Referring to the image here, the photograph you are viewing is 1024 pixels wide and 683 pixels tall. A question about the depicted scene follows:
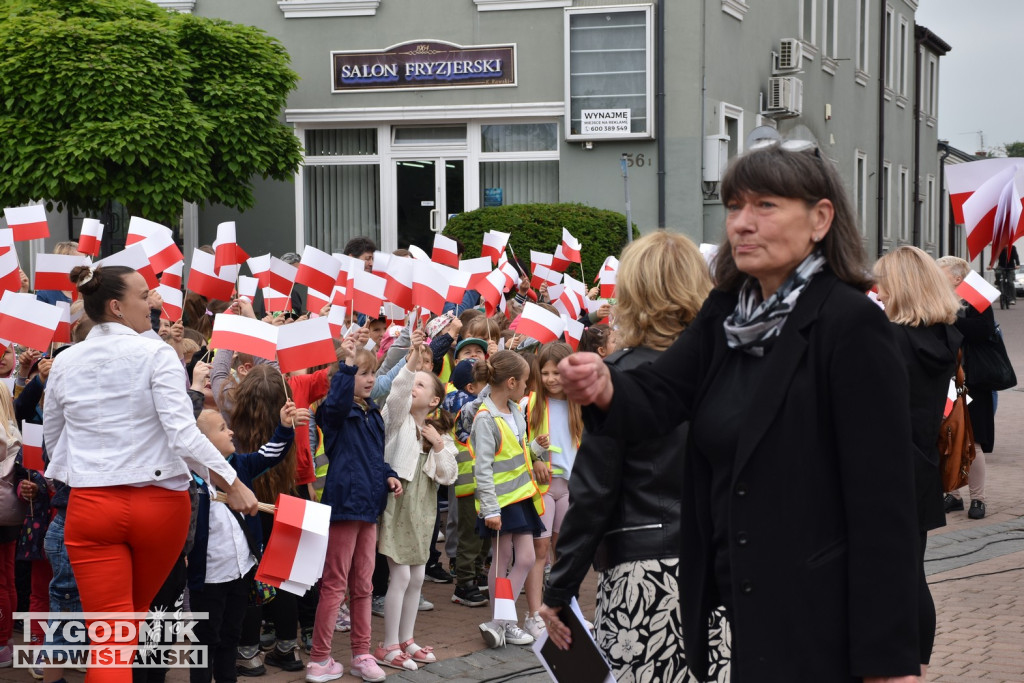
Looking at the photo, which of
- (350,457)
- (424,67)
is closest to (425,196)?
(424,67)

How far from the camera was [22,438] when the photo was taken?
18.8ft

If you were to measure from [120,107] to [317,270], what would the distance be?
336 inches

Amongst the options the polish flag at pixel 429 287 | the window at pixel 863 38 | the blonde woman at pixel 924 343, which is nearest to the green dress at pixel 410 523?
the polish flag at pixel 429 287

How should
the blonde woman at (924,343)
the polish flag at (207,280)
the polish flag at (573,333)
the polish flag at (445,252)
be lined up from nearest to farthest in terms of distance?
the blonde woman at (924,343), the polish flag at (573,333), the polish flag at (207,280), the polish flag at (445,252)

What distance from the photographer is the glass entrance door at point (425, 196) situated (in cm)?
1916

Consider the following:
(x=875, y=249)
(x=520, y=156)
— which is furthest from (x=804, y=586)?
(x=875, y=249)

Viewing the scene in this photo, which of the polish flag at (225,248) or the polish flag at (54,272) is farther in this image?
the polish flag at (225,248)

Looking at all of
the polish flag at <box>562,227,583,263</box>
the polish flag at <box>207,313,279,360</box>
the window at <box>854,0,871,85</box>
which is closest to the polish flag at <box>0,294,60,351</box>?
the polish flag at <box>207,313,279,360</box>

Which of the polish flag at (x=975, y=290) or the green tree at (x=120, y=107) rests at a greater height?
the green tree at (x=120, y=107)

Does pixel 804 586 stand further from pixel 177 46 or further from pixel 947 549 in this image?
pixel 177 46

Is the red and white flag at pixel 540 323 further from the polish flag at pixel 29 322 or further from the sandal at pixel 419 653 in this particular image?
the polish flag at pixel 29 322

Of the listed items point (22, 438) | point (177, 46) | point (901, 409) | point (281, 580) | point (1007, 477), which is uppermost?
point (177, 46)

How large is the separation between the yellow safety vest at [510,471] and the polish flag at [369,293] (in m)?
Answer: 1.39

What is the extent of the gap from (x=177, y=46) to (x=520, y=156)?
18.2 feet
